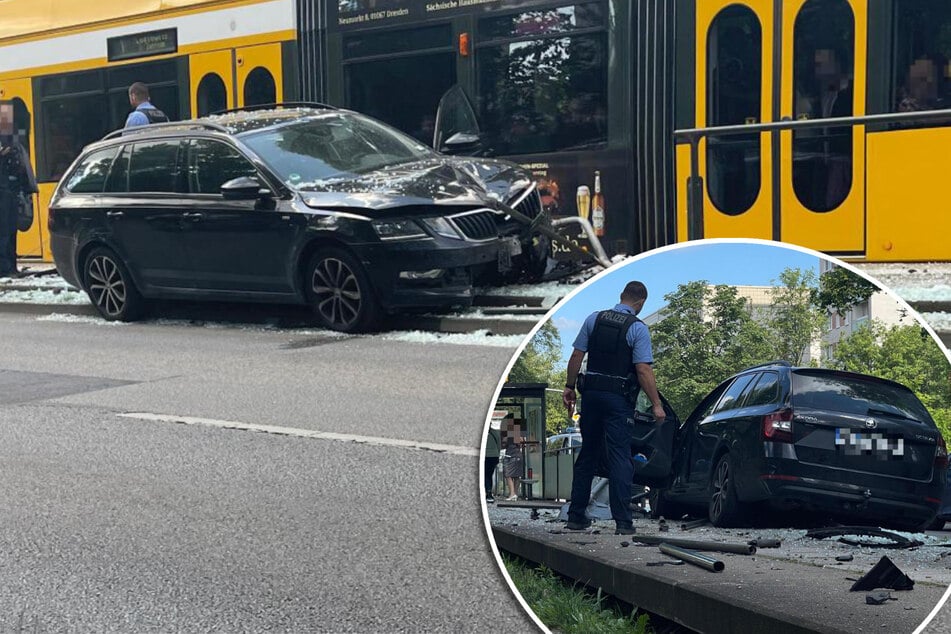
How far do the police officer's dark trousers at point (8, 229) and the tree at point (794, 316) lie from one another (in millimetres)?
16424

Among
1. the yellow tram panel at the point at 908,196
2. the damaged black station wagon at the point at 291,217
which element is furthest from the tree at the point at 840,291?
the yellow tram panel at the point at 908,196

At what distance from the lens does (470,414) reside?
782cm

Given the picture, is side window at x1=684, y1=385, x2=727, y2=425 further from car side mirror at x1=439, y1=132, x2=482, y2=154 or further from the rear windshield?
car side mirror at x1=439, y1=132, x2=482, y2=154

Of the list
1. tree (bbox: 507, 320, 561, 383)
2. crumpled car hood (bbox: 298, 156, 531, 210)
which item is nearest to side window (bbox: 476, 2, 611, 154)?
crumpled car hood (bbox: 298, 156, 531, 210)

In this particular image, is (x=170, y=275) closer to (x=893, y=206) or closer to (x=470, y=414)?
(x=470, y=414)

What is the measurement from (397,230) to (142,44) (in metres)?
6.98

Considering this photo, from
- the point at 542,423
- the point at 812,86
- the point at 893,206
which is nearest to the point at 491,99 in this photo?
the point at 812,86

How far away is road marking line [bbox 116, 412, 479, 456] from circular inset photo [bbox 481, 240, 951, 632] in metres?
4.72

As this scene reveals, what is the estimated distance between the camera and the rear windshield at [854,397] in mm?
1442

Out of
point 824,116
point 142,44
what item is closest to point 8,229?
point 142,44

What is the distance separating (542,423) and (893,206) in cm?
979

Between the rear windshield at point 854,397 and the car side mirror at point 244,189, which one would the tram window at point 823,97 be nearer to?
the car side mirror at point 244,189

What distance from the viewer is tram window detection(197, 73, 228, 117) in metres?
15.7

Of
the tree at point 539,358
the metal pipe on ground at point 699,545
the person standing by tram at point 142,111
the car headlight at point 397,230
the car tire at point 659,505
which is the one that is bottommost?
the metal pipe on ground at point 699,545
